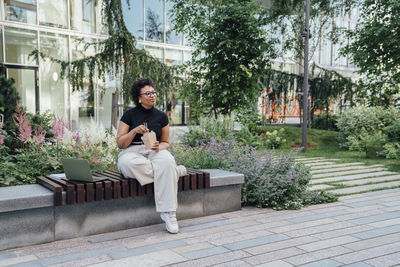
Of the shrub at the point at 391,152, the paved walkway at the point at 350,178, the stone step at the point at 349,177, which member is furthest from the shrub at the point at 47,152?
the shrub at the point at 391,152

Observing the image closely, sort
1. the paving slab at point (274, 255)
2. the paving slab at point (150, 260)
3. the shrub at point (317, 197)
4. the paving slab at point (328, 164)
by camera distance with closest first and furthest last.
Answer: the paving slab at point (150, 260), the paving slab at point (274, 255), the shrub at point (317, 197), the paving slab at point (328, 164)

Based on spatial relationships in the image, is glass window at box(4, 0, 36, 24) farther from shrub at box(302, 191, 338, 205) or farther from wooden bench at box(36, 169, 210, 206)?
shrub at box(302, 191, 338, 205)

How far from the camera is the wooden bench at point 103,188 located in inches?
142

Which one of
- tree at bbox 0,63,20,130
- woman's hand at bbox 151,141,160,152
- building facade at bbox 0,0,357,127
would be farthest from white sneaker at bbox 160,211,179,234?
building facade at bbox 0,0,357,127

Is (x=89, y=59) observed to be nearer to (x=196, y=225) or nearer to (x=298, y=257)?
(x=196, y=225)

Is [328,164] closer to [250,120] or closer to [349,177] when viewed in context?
[349,177]

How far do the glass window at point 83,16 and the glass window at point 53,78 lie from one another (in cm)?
81

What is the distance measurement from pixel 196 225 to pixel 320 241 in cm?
129

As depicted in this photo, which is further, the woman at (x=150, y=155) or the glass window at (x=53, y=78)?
the glass window at (x=53, y=78)

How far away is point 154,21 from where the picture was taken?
61.6 ft

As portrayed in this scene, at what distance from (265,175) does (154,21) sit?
1525cm

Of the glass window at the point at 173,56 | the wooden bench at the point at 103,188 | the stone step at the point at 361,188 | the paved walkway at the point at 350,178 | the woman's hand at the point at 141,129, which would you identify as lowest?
the stone step at the point at 361,188

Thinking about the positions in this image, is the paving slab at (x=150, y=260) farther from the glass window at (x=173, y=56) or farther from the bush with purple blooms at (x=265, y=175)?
the glass window at (x=173, y=56)

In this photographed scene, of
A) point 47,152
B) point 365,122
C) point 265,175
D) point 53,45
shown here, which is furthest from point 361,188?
point 53,45
